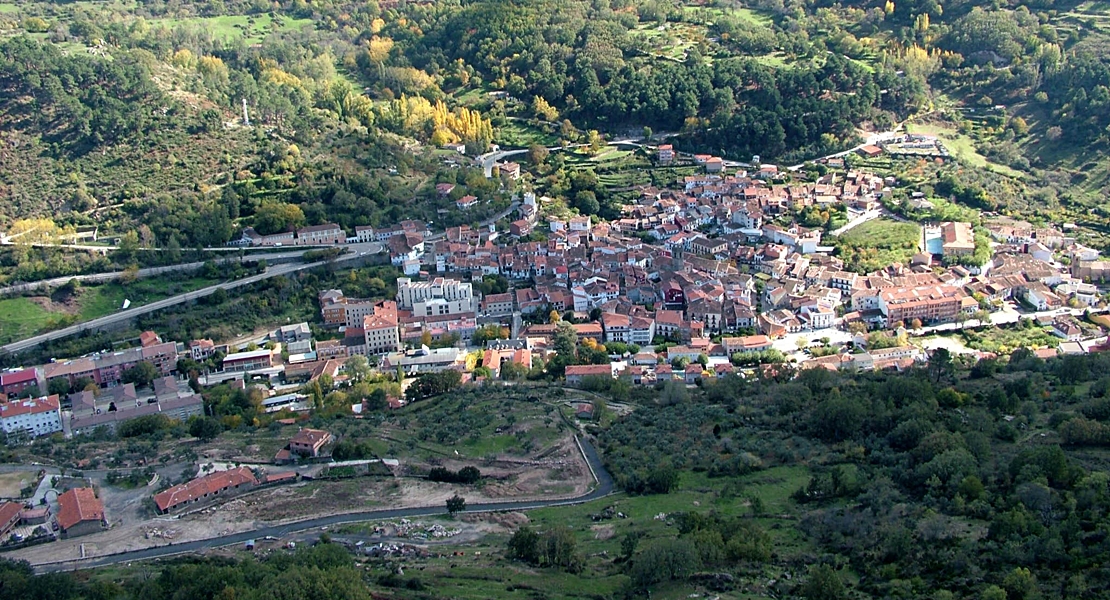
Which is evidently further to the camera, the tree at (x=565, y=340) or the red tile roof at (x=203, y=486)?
the tree at (x=565, y=340)

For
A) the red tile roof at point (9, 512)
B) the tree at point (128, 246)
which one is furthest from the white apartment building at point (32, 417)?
the tree at point (128, 246)

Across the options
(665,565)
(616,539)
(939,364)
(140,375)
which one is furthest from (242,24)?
(665,565)

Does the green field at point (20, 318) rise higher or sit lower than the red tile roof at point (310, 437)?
higher

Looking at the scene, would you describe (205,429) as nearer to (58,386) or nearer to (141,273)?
(58,386)

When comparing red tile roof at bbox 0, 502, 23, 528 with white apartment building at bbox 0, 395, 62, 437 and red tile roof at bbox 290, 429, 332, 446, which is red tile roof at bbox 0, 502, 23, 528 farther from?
white apartment building at bbox 0, 395, 62, 437

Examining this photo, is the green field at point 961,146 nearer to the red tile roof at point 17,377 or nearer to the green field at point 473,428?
the green field at point 473,428

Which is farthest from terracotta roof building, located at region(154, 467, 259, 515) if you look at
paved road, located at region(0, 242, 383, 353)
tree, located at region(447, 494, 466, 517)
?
paved road, located at region(0, 242, 383, 353)
